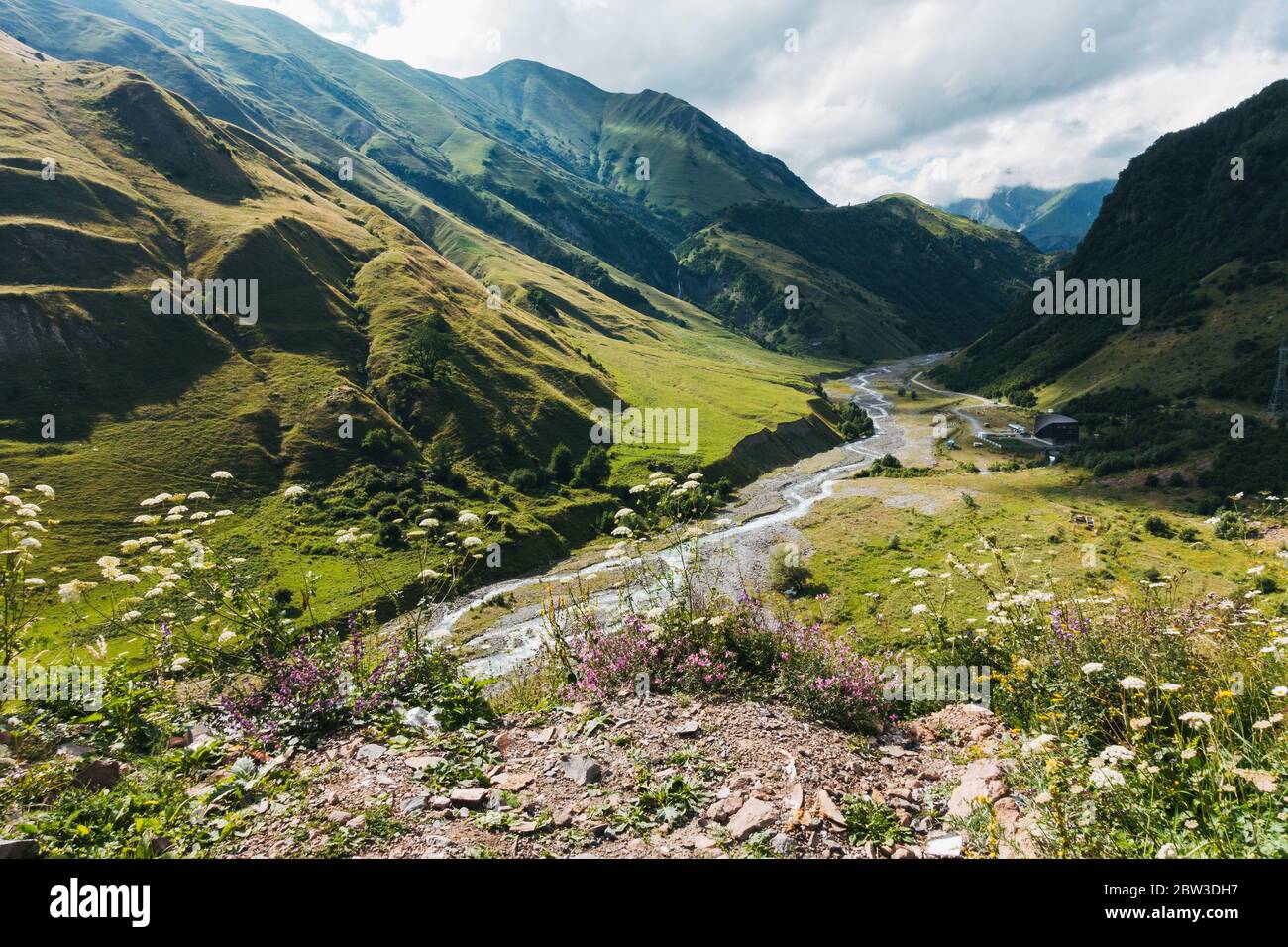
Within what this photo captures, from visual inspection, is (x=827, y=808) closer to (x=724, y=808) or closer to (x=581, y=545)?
(x=724, y=808)

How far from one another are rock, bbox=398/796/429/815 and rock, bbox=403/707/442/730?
192cm

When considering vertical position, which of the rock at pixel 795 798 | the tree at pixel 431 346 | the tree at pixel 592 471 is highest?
the tree at pixel 431 346

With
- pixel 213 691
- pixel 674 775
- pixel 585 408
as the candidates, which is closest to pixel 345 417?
pixel 585 408

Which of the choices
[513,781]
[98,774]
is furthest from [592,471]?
[513,781]

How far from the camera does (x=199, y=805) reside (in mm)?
6492

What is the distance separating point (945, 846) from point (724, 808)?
225 cm

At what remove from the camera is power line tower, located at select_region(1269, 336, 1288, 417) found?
86.1 metres

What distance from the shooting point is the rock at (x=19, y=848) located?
499 centimetres

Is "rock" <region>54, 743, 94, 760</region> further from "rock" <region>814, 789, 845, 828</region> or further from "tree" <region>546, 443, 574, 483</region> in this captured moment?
"tree" <region>546, 443, 574, 483</region>

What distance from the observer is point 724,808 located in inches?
256

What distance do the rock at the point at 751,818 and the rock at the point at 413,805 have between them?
329 cm

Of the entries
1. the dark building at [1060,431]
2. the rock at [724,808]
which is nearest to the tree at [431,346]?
the rock at [724,808]

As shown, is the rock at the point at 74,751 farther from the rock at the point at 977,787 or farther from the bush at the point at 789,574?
the bush at the point at 789,574

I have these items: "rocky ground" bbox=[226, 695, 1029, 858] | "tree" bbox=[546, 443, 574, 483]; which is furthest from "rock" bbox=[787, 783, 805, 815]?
"tree" bbox=[546, 443, 574, 483]
